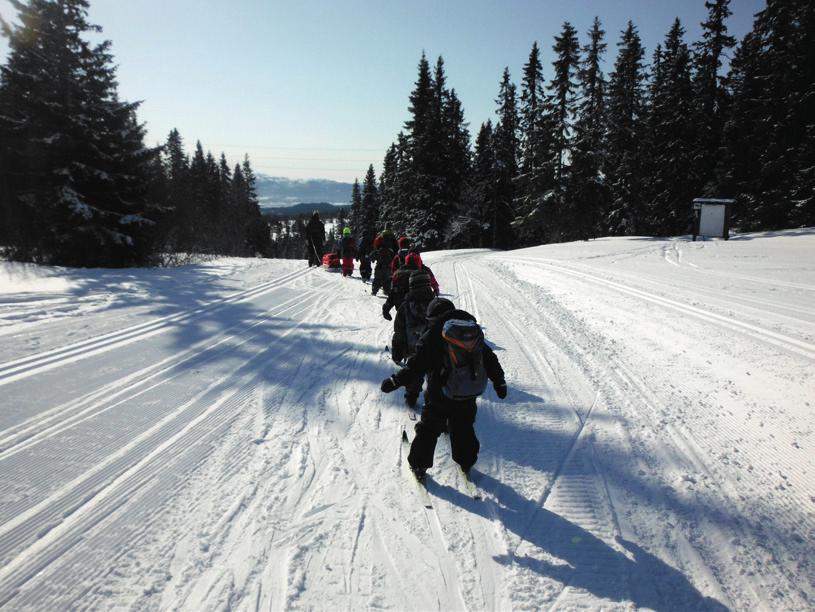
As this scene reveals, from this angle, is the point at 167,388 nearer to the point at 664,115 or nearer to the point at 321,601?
the point at 321,601

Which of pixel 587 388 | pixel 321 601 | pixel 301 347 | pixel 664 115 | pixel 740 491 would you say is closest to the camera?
pixel 321 601

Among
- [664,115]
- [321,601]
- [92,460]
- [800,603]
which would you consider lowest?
[800,603]

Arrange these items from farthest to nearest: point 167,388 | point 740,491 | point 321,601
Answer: point 167,388, point 740,491, point 321,601

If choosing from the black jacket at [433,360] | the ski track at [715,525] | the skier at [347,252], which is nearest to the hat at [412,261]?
the black jacket at [433,360]

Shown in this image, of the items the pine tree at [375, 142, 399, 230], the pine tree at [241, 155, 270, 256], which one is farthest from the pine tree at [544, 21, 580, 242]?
the pine tree at [241, 155, 270, 256]

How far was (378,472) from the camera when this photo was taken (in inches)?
147

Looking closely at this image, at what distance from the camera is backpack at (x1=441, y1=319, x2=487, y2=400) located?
3.32 metres

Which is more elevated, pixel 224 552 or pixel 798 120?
pixel 798 120

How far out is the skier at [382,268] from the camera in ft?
37.1

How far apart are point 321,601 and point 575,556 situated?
1.64 metres

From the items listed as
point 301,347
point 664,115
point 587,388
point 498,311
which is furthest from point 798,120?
point 301,347

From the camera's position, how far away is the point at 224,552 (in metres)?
2.77

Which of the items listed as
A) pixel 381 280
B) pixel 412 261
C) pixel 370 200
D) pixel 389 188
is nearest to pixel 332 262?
pixel 381 280

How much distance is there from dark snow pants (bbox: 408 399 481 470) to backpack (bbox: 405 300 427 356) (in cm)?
166
